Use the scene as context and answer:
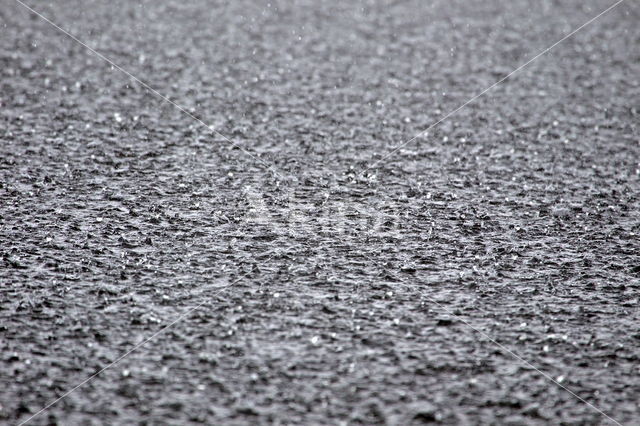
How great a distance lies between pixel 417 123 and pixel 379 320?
91 centimetres

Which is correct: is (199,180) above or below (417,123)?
below

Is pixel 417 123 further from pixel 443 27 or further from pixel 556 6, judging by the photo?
pixel 556 6

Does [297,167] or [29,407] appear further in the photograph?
[297,167]

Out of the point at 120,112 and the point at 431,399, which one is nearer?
the point at 431,399

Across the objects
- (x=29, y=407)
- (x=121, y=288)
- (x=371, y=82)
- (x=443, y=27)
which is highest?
(x=443, y=27)

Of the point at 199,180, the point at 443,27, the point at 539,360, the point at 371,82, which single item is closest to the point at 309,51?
the point at 371,82

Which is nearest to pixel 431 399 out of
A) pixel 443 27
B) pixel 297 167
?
pixel 297 167

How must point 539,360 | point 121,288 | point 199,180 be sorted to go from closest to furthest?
point 539,360 < point 121,288 < point 199,180

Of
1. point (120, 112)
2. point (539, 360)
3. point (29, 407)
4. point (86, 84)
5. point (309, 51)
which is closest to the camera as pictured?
point (29, 407)

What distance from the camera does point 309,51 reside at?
254 cm

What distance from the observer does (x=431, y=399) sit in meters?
1.06

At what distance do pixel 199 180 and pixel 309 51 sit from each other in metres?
0.95

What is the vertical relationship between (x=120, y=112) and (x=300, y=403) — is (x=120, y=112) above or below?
above

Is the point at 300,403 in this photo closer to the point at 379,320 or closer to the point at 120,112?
the point at 379,320
